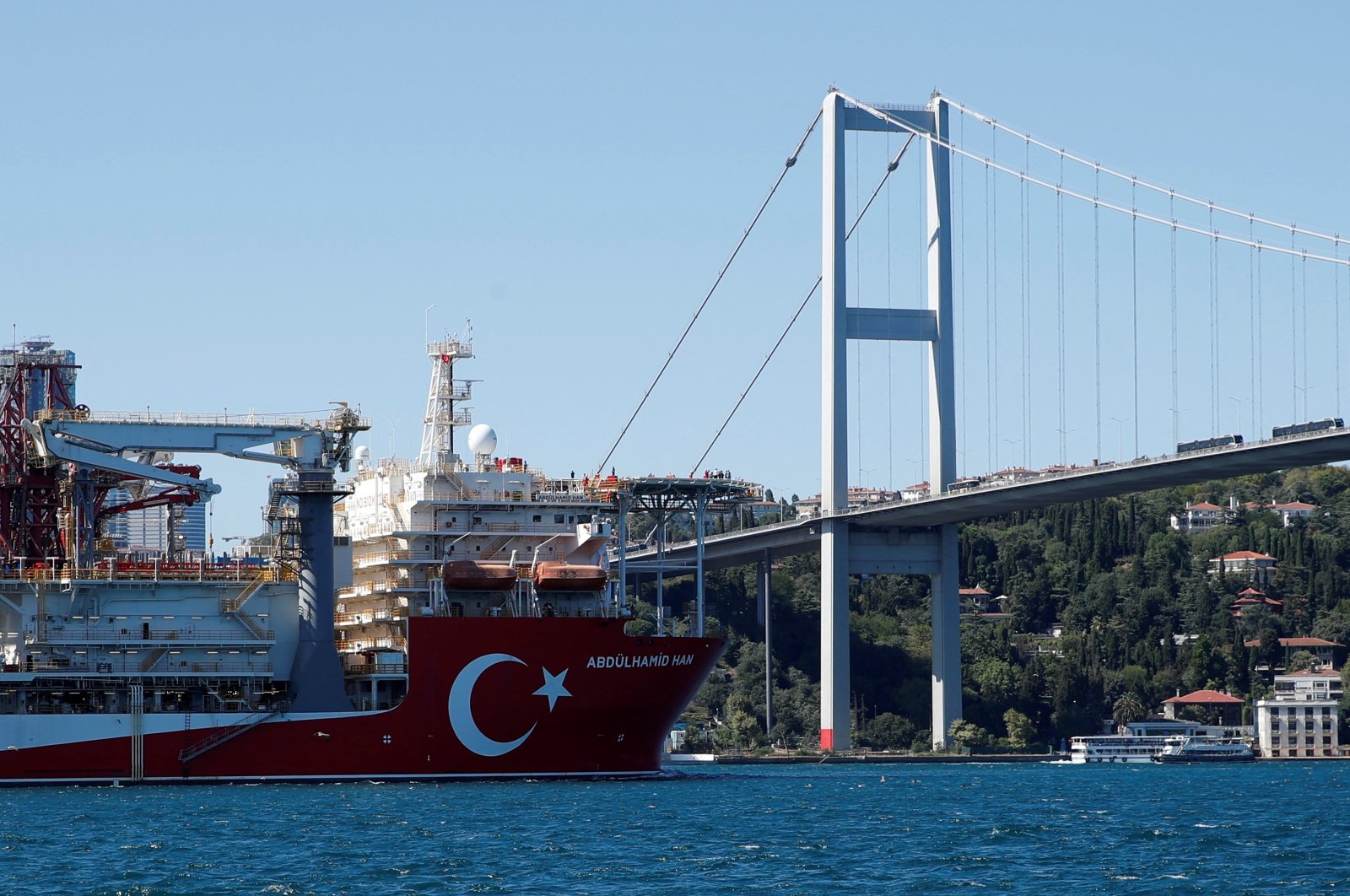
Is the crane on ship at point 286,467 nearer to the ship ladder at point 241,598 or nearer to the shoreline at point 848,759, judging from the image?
the ship ladder at point 241,598

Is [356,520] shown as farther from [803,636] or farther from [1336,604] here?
[1336,604]

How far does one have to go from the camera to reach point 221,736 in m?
43.8

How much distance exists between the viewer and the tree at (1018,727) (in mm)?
82469

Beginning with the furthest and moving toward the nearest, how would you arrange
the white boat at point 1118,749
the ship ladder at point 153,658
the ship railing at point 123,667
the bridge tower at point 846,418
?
the white boat at point 1118,749, the bridge tower at point 846,418, the ship ladder at point 153,658, the ship railing at point 123,667

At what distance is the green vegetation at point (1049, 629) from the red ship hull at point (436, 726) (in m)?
29.2

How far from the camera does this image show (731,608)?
94688mm

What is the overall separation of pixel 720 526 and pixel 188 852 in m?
62.5

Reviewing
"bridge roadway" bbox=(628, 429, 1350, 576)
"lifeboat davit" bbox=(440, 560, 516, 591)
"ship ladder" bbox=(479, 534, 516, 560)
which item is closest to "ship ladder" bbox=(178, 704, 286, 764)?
"lifeboat davit" bbox=(440, 560, 516, 591)

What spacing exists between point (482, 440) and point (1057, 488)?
22.0 metres

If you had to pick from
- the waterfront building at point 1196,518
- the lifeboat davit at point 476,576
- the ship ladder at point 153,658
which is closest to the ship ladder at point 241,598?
the ship ladder at point 153,658

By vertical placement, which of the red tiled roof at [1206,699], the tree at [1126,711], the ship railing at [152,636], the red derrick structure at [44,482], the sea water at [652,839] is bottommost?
the tree at [1126,711]

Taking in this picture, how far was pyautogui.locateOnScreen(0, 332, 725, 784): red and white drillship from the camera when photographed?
143ft

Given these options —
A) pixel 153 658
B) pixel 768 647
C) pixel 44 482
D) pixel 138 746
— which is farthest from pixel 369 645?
pixel 768 647

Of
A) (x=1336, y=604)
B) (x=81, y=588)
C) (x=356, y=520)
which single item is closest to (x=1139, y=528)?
(x=1336, y=604)
